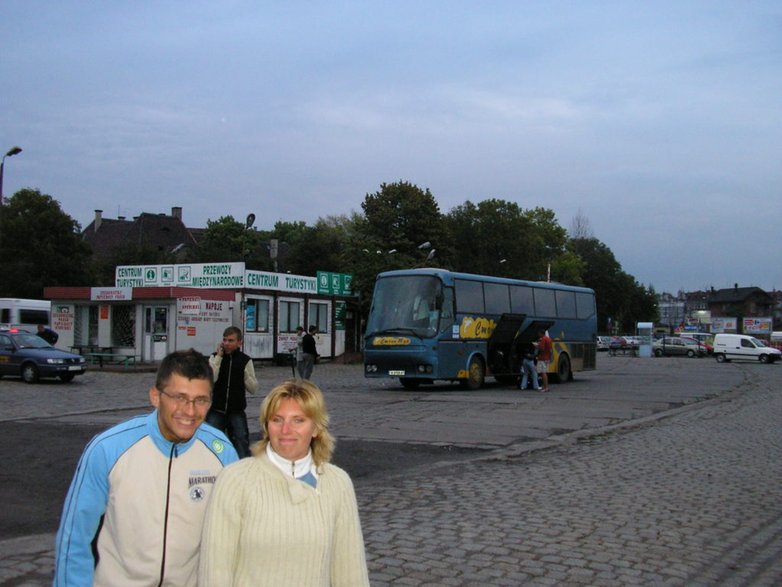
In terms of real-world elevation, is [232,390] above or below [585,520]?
above

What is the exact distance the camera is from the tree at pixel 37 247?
5678 centimetres

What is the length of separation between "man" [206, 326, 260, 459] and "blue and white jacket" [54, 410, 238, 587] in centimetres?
659

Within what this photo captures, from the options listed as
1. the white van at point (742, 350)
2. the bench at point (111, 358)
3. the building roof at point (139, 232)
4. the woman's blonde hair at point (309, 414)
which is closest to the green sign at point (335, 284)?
the bench at point (111, 358)

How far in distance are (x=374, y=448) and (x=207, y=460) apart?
1004 cm

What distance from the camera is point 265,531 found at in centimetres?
285

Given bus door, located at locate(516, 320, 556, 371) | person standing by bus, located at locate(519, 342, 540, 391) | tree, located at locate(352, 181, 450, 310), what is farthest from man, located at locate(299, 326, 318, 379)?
tree, located at locate(352, 181, 450, 310)

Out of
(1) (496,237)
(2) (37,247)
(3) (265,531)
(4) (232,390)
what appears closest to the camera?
(3) (265,531)

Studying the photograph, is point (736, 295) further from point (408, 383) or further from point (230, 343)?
point (230, 343)

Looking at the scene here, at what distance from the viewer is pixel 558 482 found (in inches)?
401

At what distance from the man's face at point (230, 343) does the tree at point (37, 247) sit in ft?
169

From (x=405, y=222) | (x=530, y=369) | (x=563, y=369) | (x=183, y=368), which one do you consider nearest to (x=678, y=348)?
(x=405, y=222)

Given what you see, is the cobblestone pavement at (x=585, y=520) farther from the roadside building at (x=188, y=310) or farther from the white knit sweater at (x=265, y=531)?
the roadside building at (x=188, y=310)

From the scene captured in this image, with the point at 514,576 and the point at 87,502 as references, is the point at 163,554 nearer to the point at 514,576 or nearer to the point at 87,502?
the point at 87,502

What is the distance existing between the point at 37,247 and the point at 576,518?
55537 mm
